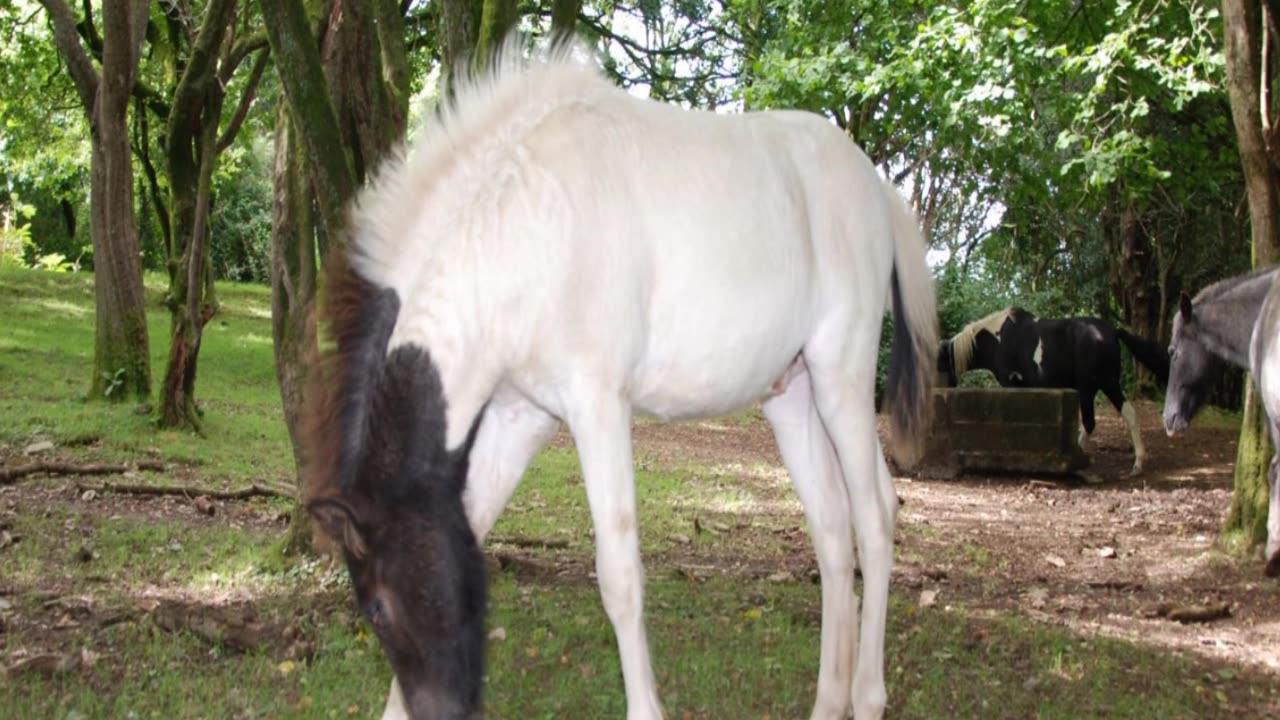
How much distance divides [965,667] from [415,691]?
9.14ft

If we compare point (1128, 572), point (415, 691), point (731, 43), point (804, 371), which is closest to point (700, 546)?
point (1128, 572)

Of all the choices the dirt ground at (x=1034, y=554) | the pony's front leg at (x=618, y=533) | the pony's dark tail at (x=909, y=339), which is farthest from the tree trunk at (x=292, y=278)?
the pony's dark tail at (x=909, y=339)

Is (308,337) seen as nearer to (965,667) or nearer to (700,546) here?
(965,667)

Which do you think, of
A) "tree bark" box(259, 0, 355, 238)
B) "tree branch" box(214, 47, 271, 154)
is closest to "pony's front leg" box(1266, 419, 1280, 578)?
"tree bark" box(259, 0, 355, 238)

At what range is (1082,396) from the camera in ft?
47.9

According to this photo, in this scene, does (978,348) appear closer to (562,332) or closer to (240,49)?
(240,49)

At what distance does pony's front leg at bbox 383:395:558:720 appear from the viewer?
3.72 meters

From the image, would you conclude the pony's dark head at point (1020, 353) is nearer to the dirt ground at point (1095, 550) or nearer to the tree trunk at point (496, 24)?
the dirt ground at point (1095, 550)

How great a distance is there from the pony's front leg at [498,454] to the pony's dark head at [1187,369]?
→ 6649 millimetres

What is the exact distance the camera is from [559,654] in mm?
4766

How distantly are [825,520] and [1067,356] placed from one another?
11.0 metres

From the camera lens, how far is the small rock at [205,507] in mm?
7738

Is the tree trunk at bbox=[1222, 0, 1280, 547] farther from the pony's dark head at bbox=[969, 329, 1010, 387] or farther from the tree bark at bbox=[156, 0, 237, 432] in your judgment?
the tree bark at bbox=[156, 0, 237, 432]

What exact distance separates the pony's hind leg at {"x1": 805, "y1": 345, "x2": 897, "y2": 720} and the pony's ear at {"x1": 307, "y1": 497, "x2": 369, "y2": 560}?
6.10 ft
